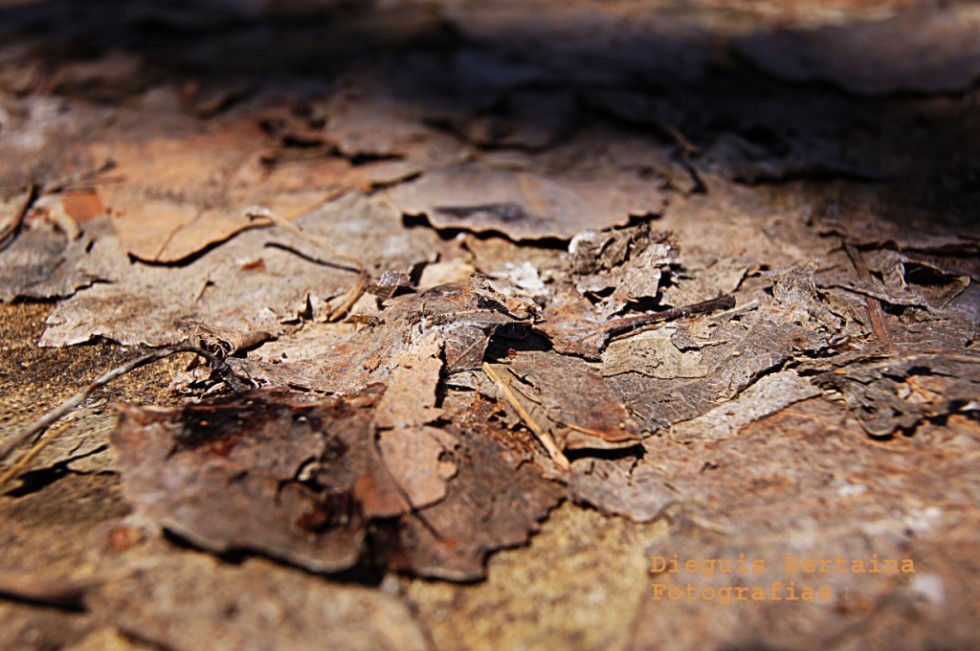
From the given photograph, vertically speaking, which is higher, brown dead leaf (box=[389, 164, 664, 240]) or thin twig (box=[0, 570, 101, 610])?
brown dead leaf (box=[389, 164, 664, 240])

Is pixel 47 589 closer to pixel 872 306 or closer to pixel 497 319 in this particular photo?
pixel 497 319

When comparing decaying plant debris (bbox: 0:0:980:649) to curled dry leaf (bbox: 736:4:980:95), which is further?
curled dry leaf (bbox: 736:4:980:95)

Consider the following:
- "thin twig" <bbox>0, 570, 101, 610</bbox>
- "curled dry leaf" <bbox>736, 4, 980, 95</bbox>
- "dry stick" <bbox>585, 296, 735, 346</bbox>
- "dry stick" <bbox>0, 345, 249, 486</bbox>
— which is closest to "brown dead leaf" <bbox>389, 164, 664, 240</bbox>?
"dry stick" <bbox>585, 296, 735, 346</bbox>

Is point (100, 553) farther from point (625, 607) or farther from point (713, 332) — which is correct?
point (713, 332)

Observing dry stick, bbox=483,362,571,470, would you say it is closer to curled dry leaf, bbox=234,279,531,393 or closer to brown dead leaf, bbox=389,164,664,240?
curled dry leaf, bbox=234,279,531,393

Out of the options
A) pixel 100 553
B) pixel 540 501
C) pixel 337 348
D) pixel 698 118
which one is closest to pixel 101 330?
pixel 337 348

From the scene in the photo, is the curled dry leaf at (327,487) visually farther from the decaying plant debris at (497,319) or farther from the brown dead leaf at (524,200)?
the brown dead leaf at (524,200)

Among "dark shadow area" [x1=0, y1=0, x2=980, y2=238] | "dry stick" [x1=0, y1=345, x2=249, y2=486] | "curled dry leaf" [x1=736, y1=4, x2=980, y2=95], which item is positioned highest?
"curled dry leaf" [x1=736, y1=4, x2=980, y2=95]
